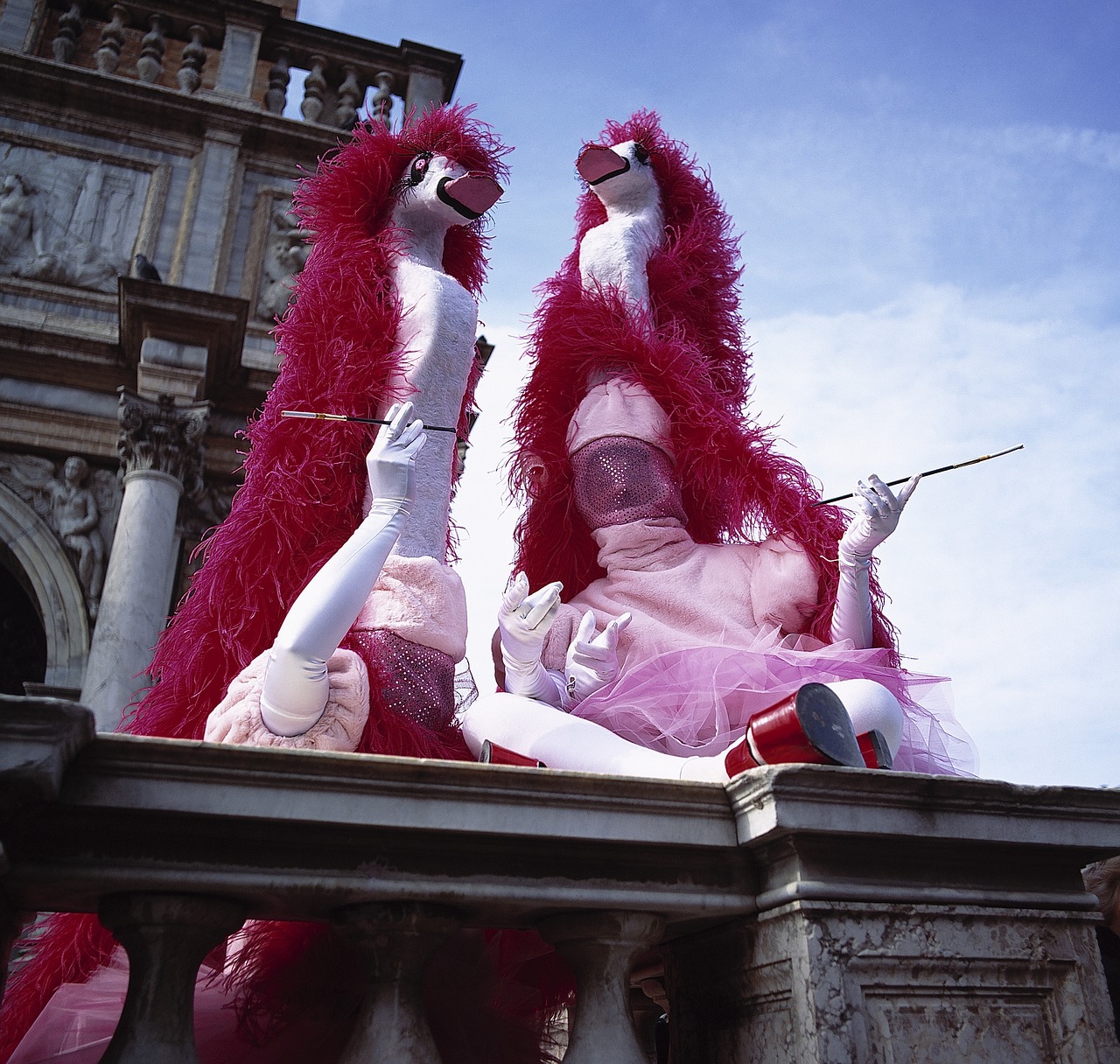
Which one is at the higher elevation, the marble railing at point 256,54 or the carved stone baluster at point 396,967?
the marble railing at point 256,54

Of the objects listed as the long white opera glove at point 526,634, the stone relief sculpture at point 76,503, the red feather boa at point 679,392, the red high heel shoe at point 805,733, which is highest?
the stone relief sculpture at point 76,503

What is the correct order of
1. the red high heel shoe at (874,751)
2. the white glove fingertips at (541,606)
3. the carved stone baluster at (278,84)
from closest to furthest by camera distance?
1. the red high heel shoe at (874,751)
2. the white glove fingertips at (541,606)
3. the carved stone baluster at (278,84)

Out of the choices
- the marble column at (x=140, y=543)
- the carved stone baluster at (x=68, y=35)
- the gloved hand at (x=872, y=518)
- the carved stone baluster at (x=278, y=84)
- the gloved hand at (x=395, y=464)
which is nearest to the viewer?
the gloved hand at (x=395, y=464)

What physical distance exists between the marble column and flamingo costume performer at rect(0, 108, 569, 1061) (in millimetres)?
3427

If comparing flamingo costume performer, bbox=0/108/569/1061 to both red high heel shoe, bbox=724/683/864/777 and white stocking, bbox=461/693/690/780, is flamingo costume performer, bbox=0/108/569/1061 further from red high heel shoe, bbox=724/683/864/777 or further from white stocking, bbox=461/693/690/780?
red high heel shoe, bbox=724/683/864/777

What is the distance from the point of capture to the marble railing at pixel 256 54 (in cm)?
782

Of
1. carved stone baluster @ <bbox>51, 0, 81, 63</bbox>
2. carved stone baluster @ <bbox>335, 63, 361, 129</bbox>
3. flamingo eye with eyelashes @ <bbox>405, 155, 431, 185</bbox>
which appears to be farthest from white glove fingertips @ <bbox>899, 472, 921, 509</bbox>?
carved stone baluster @ <bbox>51, 0, 81, 63</bbox>

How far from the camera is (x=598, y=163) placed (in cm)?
305

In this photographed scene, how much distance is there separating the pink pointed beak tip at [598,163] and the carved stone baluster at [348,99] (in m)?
5.70

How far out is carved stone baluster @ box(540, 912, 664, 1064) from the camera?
1.37 m

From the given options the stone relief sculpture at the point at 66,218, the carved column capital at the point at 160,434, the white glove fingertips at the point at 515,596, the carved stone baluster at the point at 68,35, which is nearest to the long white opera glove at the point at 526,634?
the white glove fingertips at the point at 515,596

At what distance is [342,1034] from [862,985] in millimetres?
861

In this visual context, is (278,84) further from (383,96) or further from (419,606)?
(419,606)

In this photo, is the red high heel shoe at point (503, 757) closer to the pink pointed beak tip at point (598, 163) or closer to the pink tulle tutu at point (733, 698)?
the pink tulle tutu at point (733, 698)
